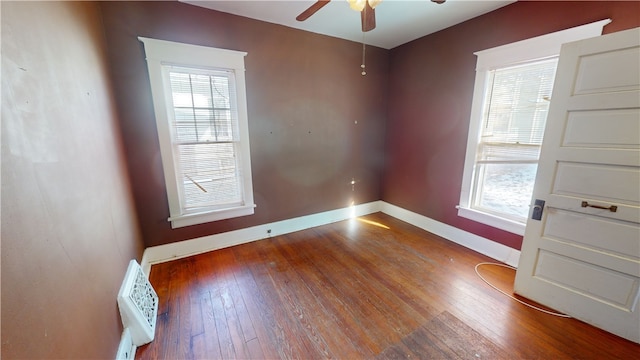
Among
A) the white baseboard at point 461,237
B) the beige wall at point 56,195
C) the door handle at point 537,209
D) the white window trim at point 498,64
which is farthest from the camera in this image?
the white baseboard at point 461,237

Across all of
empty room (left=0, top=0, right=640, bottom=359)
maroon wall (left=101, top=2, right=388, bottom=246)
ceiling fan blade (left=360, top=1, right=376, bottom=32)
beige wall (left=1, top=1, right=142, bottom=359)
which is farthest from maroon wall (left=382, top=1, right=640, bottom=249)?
beige wall (left=1, top=1, right=142, bottom=359)

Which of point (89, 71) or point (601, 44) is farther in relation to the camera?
point (89, 71)

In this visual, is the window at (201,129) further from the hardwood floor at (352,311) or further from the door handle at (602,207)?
the door handle at (602,207)

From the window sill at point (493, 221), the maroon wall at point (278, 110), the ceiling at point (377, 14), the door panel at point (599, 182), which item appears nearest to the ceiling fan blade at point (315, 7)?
the ceiling at point (377, 14)

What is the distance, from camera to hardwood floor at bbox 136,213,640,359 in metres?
1.58

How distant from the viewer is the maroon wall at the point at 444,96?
6.79 ft

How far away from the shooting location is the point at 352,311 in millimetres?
1904

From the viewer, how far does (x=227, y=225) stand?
2902 mm

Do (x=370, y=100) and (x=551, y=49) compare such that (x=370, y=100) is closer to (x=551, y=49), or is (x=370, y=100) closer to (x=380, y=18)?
(x=380, y=18)

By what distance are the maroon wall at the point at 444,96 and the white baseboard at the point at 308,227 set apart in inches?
3.9

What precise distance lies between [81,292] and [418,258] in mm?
2738

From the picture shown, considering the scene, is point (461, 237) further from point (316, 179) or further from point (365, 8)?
point (365, 8)

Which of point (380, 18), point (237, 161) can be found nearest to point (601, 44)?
point (380, 18)

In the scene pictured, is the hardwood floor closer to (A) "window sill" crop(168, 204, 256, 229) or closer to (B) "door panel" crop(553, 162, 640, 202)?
(A) "window sill" crop(168, 204, 256, 229)
